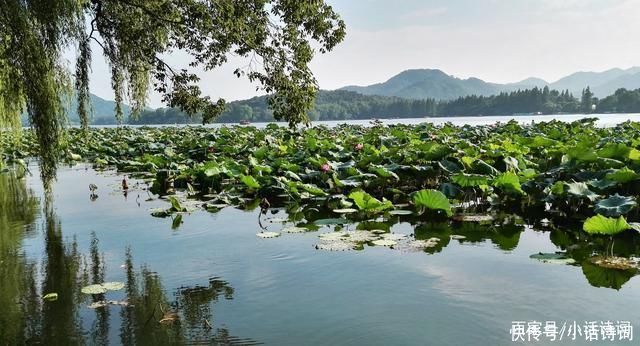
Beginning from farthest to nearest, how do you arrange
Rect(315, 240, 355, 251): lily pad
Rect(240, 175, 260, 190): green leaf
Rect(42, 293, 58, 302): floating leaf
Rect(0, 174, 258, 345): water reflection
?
Rect(240, 175, 260, 190): green leaf
Rect(315, 240, 355, 251): lily pad
Rect(42, 293, 58, 302): floating leaf
Rect(0, 174, 258, 345): water reflection

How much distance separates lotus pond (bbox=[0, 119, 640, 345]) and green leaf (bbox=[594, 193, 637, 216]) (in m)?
0.02

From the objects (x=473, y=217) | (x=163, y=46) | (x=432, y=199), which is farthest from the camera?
(x=163, y=46)

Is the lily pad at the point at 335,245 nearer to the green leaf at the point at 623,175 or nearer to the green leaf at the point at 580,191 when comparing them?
the green leaf at the point at 580,191

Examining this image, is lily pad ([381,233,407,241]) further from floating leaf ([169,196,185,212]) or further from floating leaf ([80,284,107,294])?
floating leaf ([169,196,185,212])

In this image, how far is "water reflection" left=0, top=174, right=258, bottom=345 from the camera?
2.46m

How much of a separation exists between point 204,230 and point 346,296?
7.48 feet

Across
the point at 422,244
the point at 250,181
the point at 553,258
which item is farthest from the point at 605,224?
the point at 250,181

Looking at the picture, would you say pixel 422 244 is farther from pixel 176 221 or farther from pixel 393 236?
pixel 176 221

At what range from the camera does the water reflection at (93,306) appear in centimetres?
246

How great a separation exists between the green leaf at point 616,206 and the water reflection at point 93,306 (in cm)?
269

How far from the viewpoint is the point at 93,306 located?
2.87m

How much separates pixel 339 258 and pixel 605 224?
1.73m

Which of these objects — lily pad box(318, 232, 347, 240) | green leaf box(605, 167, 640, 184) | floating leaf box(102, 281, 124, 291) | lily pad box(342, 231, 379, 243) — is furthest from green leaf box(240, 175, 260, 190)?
green leaf box(605, 167, 640, 184)

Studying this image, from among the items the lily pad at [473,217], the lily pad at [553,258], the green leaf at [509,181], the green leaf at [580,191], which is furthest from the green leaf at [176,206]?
the green leaf at [580,191]
